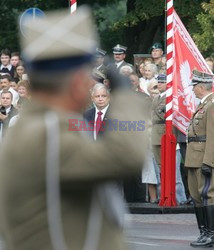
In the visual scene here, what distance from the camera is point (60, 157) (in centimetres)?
333

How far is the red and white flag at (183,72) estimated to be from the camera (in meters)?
15.9

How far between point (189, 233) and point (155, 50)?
5991mm

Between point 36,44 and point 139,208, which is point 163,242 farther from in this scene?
point 36,44

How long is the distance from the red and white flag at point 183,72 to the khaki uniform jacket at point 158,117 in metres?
0.26

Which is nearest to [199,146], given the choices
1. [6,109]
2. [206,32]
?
[6,109]

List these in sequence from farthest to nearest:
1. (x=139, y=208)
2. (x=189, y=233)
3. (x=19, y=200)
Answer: (x=139, y=208), (x=189, y=233), (x=19, y=200)

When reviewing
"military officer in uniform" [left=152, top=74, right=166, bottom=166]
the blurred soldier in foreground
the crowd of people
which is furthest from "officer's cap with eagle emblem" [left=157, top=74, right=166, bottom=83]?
the blurred soldier in foreground

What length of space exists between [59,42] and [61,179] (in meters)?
0.43

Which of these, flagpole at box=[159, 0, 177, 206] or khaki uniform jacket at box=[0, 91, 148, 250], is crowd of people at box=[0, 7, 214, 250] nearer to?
khaki uniform jacket at box=[0, 91, 148, 250]

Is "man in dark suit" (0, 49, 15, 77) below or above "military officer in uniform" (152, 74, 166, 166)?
above

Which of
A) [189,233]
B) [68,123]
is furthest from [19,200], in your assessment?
[189,233]

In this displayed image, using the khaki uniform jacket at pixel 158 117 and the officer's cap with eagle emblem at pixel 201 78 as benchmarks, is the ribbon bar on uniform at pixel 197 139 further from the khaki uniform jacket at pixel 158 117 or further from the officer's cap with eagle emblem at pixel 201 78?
the khaki uniform jacket at pixel 158 117

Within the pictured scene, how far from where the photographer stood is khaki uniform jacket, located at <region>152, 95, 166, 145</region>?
1609 cm

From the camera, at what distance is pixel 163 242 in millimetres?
12234
